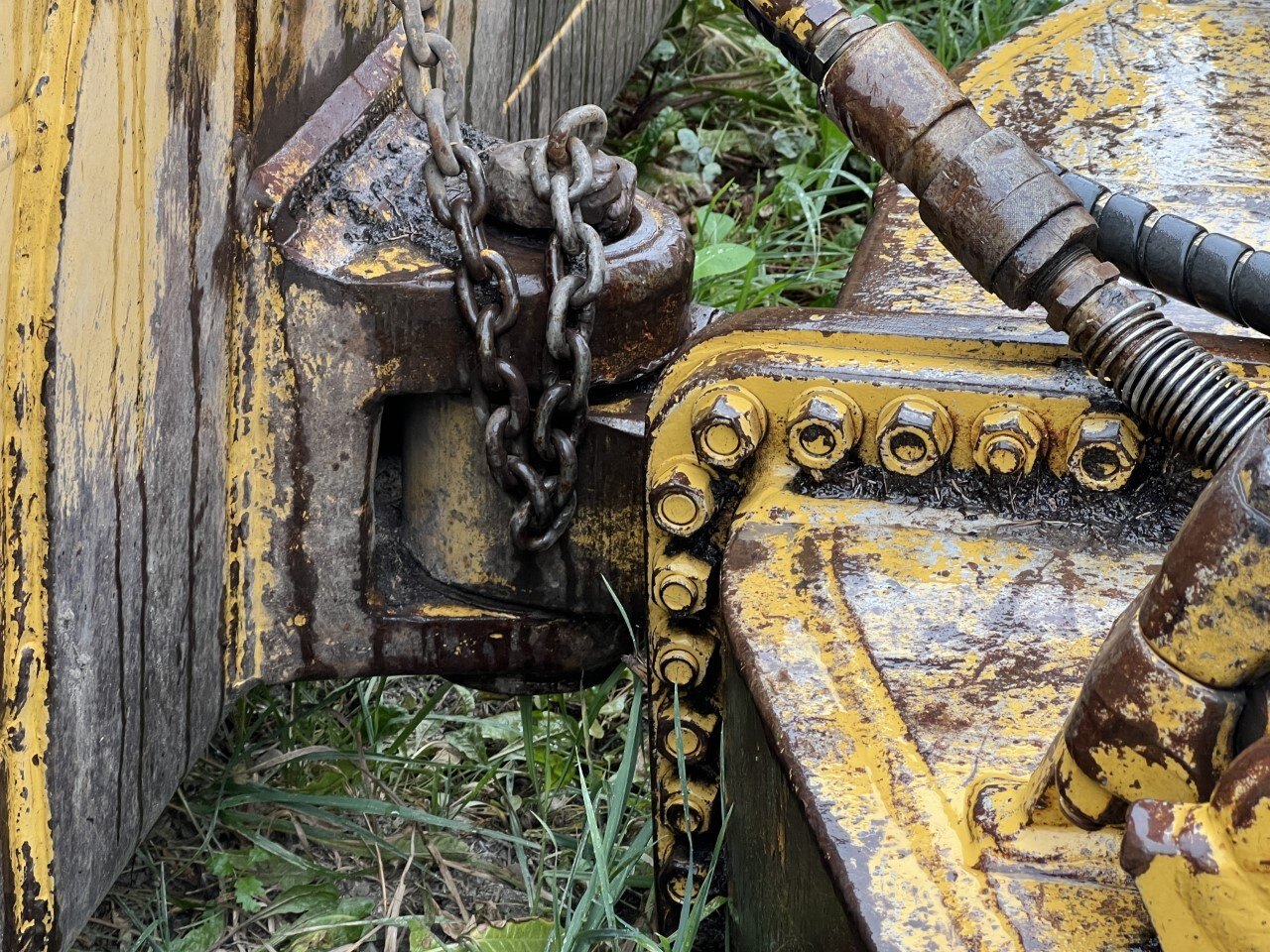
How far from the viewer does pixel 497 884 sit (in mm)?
2078

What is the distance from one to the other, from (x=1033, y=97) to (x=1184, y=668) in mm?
1672

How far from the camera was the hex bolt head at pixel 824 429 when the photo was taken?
1.49 meters

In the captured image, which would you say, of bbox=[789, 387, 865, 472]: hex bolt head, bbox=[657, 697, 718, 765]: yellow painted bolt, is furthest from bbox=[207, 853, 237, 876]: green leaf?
bbox=[789, 387, 865, 472]: hex bolt head

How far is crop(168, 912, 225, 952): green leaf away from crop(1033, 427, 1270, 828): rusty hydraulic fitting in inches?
49.9

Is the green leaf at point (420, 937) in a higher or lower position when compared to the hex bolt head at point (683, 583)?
lower

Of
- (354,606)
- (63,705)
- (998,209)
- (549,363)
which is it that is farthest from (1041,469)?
(63,705)

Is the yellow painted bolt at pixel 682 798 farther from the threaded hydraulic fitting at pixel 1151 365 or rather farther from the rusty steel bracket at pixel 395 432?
the threaded hydraulic fitting at pixel 1151 365

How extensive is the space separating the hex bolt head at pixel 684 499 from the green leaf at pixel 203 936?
833 millimetres

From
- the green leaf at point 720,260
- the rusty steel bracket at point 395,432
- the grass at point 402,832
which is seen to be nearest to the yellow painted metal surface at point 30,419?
the rusty steel bracket at point 395,432

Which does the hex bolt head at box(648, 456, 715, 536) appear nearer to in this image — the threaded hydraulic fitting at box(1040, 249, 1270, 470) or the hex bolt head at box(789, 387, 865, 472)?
the hex bolt head at box(789, 387, 865, 472)

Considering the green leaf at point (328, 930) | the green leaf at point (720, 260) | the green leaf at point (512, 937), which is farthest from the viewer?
the green leaf at point (720, 260)

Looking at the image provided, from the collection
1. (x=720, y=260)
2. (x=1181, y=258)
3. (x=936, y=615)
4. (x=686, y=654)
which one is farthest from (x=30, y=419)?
(x=720, y=260)

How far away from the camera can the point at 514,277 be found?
169 centimetres

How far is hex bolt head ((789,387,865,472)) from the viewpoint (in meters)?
1.49
